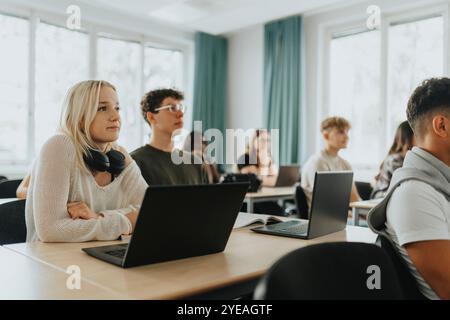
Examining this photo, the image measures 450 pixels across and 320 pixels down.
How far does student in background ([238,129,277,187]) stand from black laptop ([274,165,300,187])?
2.9 inches

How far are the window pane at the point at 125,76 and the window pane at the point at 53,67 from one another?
0.98 feet

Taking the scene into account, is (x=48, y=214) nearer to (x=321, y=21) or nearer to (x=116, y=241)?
(x=116, y=241)

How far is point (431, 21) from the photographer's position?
16.3ft

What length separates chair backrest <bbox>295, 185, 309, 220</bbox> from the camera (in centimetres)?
320

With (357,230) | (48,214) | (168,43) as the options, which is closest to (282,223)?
(357,230)

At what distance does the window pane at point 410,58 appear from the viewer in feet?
16.1

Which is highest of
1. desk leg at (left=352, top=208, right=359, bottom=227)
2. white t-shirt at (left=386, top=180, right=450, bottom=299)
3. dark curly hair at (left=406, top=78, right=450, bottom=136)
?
dark curly hair at (left=406, top=78, right=450, bottom=136)

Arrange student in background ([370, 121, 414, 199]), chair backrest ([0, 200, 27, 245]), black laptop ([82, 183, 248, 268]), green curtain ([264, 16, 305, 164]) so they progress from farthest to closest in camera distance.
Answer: green curtain ([264, 16, 305, 164])
student in background ([370, 121, 414, 199])
chair backrest ([0, 200, 27, 245])
black laptop ([82, 183, 248, 268])

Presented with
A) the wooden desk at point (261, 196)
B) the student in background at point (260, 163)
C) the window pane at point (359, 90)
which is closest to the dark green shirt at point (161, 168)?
the wooden desk at point (261, 196)

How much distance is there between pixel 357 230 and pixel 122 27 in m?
4.96

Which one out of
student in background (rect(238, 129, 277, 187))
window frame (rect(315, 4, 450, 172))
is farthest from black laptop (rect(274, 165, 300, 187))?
window frame (rect(315, 4, 450, 172))

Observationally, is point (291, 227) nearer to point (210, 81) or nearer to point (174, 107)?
point (174, 107)

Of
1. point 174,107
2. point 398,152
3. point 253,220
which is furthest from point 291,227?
point 398,152

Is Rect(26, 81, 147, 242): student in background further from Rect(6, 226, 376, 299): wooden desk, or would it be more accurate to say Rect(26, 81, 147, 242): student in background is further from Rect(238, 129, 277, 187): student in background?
Rect(238, 129, 277, 187): student in background
